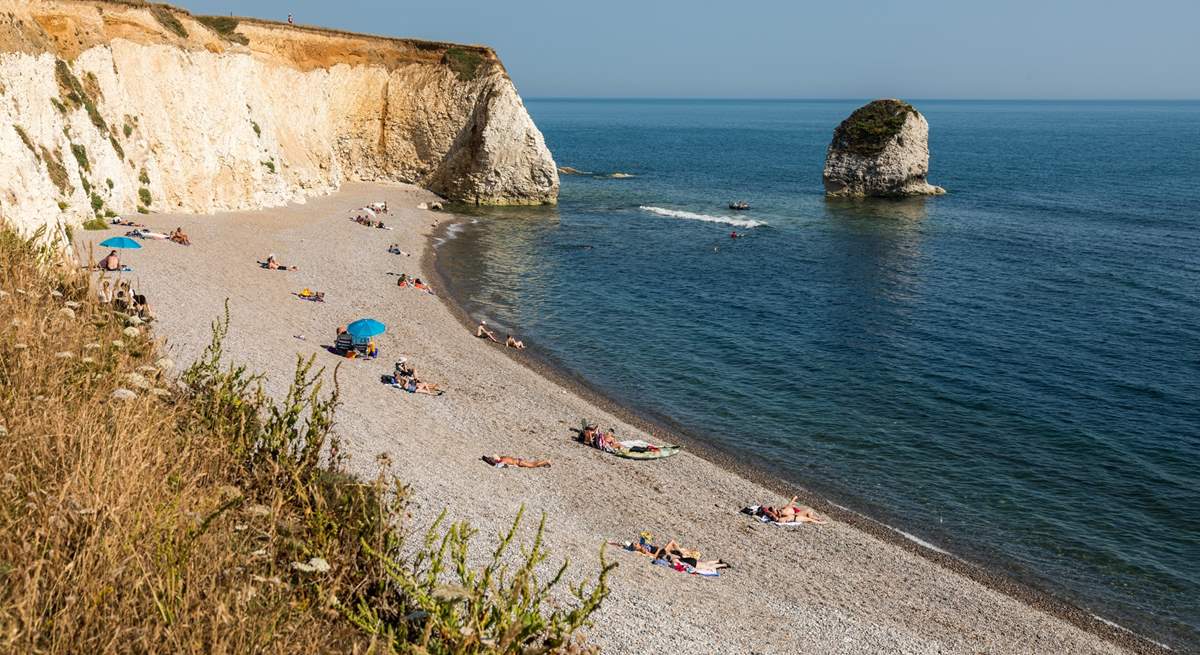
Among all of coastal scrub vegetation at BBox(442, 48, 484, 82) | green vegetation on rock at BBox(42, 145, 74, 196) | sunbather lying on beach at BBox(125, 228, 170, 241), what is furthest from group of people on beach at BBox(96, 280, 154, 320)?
coastal scrub vegetation at BBox(442, 48, 484, 82)

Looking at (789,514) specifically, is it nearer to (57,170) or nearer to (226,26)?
(57,170)

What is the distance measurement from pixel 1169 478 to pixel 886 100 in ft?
224

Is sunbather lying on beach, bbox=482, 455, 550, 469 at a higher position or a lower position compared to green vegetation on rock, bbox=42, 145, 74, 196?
lower

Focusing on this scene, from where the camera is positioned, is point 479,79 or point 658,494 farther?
point 479,79

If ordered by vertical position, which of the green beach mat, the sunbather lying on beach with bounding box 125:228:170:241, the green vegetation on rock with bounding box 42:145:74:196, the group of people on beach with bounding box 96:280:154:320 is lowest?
the green beach mat

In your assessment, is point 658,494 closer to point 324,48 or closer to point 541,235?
point 541,235

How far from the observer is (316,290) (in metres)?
38.5

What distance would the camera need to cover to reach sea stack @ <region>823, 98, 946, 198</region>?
8369 cm

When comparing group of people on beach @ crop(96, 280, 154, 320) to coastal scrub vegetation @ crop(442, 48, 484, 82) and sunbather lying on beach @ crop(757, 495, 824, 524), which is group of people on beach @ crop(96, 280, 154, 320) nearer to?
sunbather lying on beach @ crop(757, 495, 824, 524)

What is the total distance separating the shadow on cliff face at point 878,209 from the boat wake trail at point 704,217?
9.25m

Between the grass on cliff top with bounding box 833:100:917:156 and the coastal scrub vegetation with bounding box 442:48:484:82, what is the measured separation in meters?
36.9

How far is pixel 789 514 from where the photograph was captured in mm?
21938

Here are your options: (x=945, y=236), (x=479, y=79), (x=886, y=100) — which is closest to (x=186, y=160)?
(x=479, y=79)

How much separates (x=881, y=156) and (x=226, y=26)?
58917 mm
